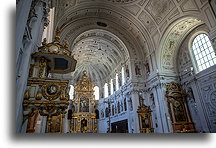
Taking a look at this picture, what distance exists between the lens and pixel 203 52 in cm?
1210

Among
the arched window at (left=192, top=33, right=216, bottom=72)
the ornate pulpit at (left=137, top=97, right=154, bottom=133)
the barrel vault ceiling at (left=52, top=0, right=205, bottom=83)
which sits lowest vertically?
the ornate pulpit at (left=137, top=97, right=154, bottom=133)

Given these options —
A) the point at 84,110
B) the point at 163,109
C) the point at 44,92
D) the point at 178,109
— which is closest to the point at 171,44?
the point at 178,109

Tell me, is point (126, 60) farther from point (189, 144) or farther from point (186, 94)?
point (189, 144)

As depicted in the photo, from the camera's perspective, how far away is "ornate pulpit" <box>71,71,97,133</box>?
20500 millimetres

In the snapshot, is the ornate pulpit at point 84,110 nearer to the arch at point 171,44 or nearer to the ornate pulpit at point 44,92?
the arch at point 171,44

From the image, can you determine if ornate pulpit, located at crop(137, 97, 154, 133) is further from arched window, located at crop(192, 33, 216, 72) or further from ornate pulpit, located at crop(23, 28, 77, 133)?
ornate pulpit, located at crop(23, 28, 77, 133)

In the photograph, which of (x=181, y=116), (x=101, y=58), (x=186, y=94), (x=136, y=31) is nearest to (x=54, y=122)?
(x=181, y=116)

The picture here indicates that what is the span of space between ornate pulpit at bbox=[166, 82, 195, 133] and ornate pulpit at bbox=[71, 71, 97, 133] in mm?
12096

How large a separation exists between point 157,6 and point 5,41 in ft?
46.2

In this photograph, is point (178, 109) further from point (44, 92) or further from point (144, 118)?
point (44, 92)

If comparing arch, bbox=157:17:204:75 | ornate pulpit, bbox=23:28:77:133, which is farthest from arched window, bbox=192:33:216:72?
ornate pulpit, bbox=23:28:77:133

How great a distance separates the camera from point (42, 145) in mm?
1283

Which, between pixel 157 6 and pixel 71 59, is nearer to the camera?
pixel 71 59

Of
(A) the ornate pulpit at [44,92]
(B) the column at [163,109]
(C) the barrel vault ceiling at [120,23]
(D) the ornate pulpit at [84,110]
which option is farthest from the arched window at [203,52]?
(D) the ornate pulpit at [84,110]
